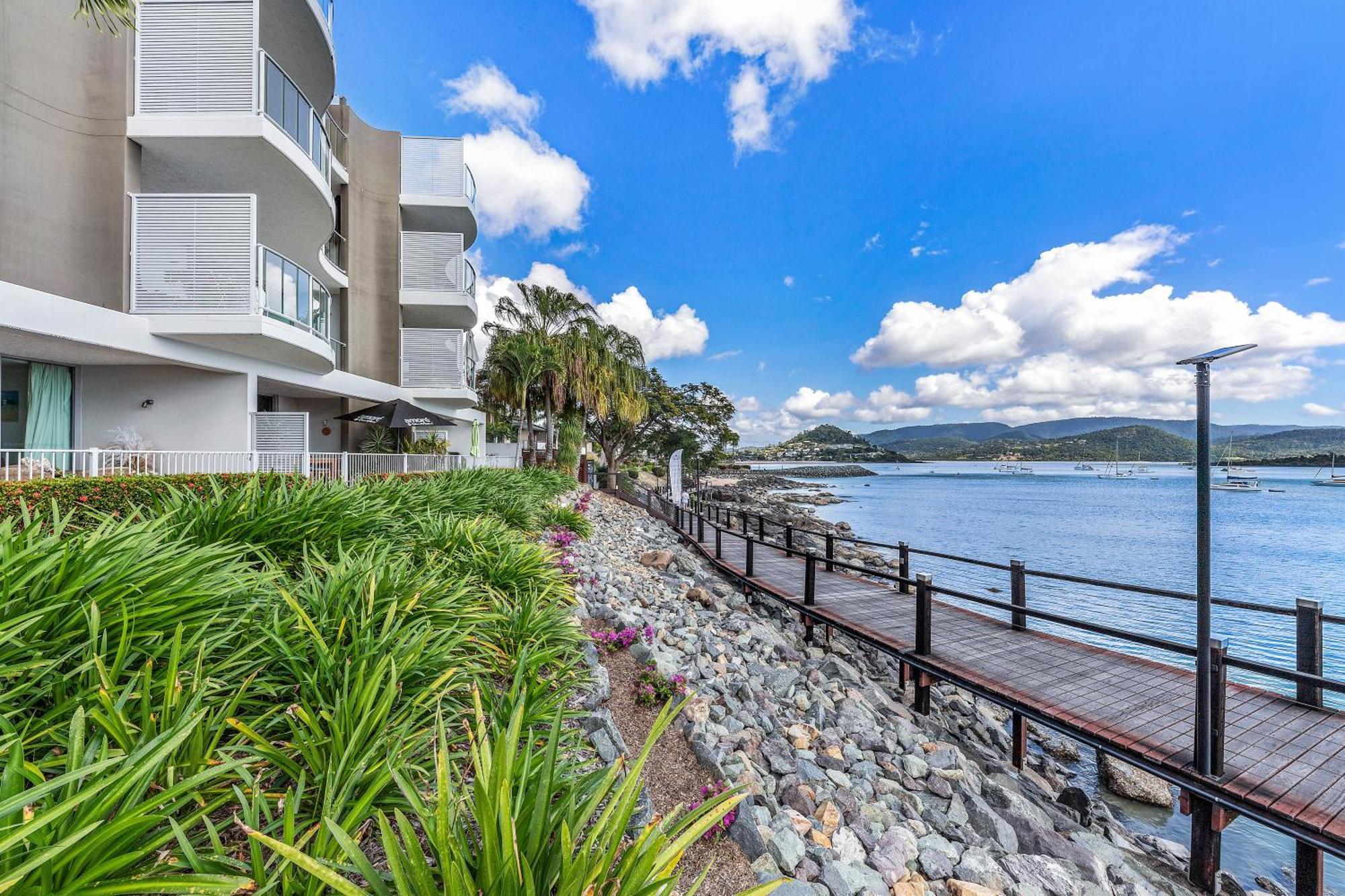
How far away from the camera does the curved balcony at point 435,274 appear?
16.8 meters

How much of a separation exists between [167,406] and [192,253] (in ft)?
9.99

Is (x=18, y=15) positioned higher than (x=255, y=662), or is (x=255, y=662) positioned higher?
(x=18, y=15)

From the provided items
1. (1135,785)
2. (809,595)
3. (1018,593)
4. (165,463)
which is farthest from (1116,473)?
(165,463)

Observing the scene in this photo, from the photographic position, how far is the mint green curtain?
8648 mm

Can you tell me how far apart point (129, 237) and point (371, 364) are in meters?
7.61

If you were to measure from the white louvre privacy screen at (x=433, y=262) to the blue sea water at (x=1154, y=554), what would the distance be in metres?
17.3

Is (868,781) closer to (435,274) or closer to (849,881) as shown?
(849,881)

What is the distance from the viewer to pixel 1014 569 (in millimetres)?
6016

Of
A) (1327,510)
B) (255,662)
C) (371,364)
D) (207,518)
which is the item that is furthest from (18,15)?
(1327,510)

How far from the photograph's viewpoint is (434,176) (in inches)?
661

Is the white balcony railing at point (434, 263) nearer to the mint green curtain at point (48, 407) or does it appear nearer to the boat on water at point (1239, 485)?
the mint green curtain at point (48, 407)

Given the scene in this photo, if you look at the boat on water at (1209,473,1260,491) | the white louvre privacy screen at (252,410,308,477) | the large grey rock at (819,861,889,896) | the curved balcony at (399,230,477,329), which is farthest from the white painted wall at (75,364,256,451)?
the boat on water at (1209,473,1260,491)

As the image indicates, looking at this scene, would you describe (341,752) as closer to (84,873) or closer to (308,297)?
(84,873)

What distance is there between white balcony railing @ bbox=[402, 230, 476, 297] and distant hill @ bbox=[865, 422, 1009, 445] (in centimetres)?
10363
